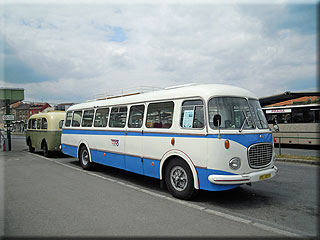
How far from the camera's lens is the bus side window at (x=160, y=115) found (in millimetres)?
6242

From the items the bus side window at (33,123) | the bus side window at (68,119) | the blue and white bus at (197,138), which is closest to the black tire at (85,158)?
the bus side window at (68,119)

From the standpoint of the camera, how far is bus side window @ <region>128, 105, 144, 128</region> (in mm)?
7170

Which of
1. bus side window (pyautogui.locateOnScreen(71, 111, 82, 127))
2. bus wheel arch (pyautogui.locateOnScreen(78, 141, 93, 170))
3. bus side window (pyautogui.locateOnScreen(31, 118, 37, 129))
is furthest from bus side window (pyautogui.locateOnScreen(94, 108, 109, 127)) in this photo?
bus side window (pyautogui.locateOnScreen(31, 118, 37, 129))

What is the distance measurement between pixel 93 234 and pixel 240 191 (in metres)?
4.00

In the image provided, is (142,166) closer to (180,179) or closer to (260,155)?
(180,179)

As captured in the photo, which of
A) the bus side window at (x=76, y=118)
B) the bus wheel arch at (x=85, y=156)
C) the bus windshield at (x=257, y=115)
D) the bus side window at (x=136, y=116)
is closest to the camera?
the bus windshield at (x=257, y=115)

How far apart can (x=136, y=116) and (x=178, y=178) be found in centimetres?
229

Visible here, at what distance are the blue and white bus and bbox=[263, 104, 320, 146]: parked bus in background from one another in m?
11.3

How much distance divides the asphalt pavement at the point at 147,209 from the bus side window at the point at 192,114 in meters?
1.69

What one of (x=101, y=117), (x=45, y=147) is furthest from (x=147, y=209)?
(x=45, y=147)

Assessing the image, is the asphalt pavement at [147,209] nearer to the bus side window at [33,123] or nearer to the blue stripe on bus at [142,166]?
the blue stripe on bus at [142,166]

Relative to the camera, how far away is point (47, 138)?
13.7m

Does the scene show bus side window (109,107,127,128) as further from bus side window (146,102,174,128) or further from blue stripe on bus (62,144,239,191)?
bus side window (146,102,174,128)

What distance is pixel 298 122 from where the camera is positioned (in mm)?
17578
